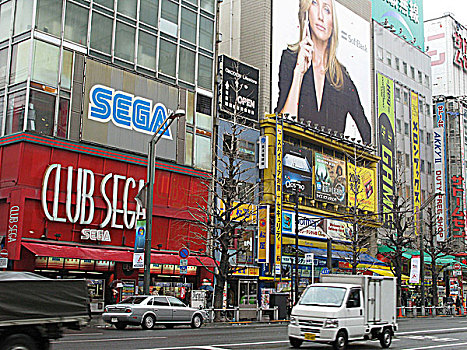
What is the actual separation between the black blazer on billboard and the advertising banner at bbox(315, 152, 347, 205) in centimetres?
305

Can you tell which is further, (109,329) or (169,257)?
(169,257)

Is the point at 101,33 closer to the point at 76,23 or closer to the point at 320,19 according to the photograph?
the point at 76,23

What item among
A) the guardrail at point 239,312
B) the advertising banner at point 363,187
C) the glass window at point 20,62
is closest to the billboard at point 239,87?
A: the advertising banner at point 363,187

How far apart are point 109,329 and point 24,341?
1321cm

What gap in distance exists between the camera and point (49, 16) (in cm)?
3045

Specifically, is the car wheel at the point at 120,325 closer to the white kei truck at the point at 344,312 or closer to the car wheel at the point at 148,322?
the car wheel at the point at 148,322

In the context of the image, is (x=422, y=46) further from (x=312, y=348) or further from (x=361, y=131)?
(x=312, y=348)

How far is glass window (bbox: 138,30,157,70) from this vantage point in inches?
1372

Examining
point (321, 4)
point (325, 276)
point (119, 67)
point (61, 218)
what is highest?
point (321, 4)

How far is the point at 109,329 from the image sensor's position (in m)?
23.8

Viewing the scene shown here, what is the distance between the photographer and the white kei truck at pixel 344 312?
16750mm

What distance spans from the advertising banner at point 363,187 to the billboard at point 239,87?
1245 cm

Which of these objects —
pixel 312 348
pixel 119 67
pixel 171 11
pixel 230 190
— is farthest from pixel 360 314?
pixel 171 11

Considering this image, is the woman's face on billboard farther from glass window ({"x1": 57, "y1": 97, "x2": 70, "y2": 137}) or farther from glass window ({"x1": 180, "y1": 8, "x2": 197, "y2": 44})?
glass window ({"x1": 57, "y1": 97, "x2": 70, "y2": 137})
